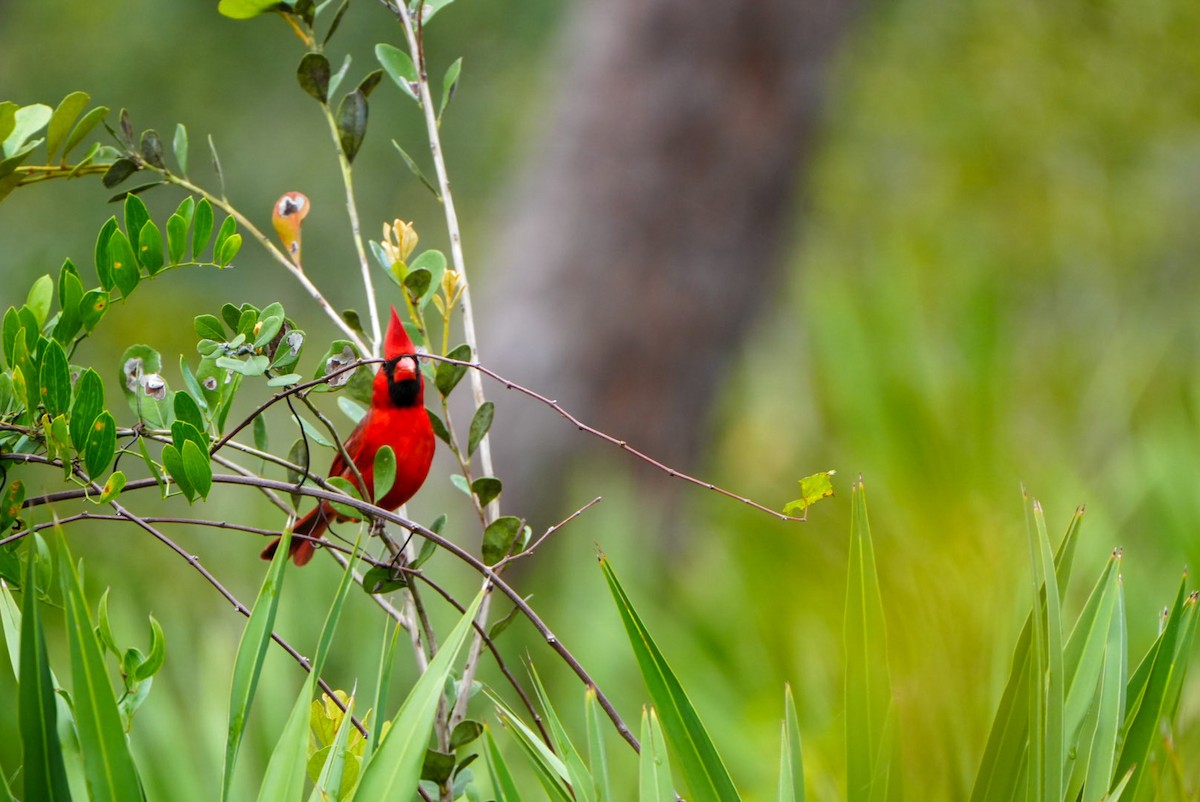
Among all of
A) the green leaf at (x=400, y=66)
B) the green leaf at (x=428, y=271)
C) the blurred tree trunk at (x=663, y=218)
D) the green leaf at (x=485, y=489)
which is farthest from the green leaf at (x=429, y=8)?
the blurred tree trunk at (x=663, y=218)

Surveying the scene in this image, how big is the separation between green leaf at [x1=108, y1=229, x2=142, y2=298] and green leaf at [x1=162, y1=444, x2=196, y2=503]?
0.17 m

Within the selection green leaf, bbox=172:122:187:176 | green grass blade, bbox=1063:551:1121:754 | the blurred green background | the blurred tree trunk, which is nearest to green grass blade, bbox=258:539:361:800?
green leaf, bbox=172:122:187:176

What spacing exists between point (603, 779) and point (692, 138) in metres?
4.02

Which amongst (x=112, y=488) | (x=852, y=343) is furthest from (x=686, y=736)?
(x=852, y=343)

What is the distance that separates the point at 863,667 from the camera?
3.22 feet

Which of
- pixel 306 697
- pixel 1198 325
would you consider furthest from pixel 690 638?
pixel 1198 325

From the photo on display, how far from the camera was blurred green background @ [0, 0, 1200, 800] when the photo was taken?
184cm

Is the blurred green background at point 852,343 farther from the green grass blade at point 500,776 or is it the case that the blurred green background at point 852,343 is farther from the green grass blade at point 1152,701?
the green grass blade at point 500,776

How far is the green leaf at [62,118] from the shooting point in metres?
1.09

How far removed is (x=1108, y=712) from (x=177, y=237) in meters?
0.87

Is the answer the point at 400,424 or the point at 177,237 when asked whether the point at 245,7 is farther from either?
the point at 400,424

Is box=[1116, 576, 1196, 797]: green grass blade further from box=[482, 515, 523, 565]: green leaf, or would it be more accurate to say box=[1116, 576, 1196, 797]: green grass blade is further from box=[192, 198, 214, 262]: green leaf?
box=[192, 198, 214, 262]: green leaf

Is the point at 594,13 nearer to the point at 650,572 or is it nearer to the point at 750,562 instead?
the point at 650,572

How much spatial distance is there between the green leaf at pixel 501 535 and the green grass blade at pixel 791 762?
0.91 ft
